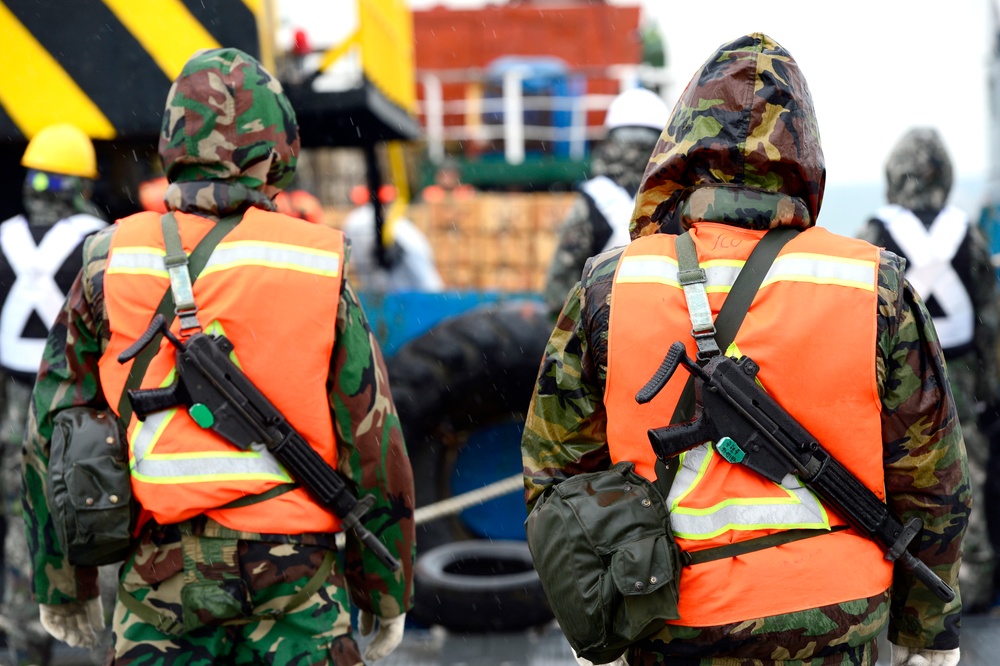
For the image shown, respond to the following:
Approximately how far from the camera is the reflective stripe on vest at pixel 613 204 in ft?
14.2

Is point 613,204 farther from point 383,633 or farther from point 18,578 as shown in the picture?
point 18,578

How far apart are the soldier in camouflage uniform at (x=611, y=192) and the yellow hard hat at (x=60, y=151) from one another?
6.55 feet

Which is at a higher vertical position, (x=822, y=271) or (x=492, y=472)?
(x=822, y=271)

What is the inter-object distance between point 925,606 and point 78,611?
6.56 feet

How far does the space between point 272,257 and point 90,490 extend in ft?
2.16

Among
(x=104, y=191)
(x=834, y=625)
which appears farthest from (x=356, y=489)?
(x=104, y=191)

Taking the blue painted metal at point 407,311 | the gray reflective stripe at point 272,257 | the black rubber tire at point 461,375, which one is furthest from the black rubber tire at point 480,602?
the gray reflective stripe at point 272,257

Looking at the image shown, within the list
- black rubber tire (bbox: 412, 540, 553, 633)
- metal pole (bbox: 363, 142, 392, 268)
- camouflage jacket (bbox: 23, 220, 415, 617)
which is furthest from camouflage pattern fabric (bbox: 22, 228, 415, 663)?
metal pole (bbox: 363, 142, 392, 268)

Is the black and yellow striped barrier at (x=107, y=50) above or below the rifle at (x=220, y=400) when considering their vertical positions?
Answer: above

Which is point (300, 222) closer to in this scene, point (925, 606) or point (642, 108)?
point (925, 606)

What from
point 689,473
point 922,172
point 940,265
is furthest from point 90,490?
point 922,172

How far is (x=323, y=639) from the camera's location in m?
2.39

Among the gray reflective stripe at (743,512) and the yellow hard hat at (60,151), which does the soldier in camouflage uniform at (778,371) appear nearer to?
the gray reflective stripe at (743,512)

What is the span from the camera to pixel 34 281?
4.11 m
